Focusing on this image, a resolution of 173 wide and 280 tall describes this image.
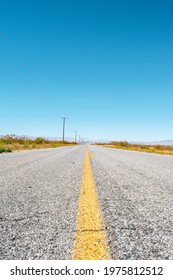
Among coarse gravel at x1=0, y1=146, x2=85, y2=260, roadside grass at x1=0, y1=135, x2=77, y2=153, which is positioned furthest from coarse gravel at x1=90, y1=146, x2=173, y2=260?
roadside grass at x1=0, y1=135, x2=77, y2=153

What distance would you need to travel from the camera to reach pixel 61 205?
2.29 meters

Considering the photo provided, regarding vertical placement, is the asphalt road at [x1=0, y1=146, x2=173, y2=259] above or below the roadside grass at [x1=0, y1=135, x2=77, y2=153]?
below

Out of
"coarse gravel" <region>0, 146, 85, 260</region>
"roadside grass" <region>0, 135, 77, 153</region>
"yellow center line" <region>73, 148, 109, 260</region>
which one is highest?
"roadside grass" <region>0, 135, 77, 153</region>

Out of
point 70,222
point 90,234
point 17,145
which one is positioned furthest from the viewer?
point 17,145

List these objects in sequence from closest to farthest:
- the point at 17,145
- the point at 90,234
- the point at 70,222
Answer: the point at 90,234 < the point at 70,222 < the point at 17,145

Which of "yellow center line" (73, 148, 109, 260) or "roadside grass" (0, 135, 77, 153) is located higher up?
"roadside grass" (0, 135, 77, 153)

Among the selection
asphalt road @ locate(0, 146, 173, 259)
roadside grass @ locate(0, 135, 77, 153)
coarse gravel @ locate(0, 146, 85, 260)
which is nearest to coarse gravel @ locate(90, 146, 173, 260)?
asphalt road @ locate(0, 146, 173, 259)

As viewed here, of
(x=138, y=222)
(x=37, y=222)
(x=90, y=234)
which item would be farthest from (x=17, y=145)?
(x=90, y=234)

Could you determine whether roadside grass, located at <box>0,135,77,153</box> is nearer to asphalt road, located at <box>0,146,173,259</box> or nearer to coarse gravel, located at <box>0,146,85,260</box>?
coarse gravel, located at <box>0,146,85,260</box>

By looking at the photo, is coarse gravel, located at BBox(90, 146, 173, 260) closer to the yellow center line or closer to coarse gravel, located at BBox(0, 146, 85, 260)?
the yellow center line

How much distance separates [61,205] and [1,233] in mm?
821

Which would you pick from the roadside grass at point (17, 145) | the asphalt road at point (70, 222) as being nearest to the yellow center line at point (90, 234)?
the asphalt road at point (70, 222)

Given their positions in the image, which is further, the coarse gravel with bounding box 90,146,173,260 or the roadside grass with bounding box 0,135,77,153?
the roadside grass with bounding box 0,135,77,153

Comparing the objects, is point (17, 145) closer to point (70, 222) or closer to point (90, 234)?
point (70, 222)
